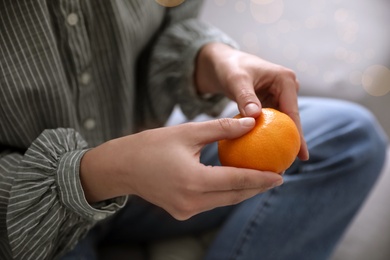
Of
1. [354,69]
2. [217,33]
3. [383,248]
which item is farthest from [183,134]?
[354,69]

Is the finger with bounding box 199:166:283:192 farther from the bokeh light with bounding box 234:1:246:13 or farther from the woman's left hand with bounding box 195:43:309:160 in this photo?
the bokeh light with bounding box 234:1:246:13

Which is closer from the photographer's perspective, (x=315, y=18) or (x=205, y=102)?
(x=205, y=102)

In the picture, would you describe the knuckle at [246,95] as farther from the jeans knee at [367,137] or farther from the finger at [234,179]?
the jeans knee at [367,137]

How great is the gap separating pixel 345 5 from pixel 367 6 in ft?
0.23

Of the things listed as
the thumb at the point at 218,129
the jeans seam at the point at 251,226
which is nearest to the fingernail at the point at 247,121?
the thumb at the point at 218,129

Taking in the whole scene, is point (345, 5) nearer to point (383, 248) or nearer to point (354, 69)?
point (354, 69)

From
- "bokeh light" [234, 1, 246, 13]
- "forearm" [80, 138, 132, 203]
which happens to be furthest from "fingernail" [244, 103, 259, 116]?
"bokeh light" [234, 1, 246, 13]

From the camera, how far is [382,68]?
1.21 meters

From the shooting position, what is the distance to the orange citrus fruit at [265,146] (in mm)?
456

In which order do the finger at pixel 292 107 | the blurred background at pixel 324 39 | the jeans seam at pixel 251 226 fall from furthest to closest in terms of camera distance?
the blurred background at pixel 324 39, the jeans seam at pixel 251 226, the finger at pixel 292 107

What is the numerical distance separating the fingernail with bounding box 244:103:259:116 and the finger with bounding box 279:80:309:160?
0.26 feet

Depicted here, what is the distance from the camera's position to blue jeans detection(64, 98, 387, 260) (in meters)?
0.67

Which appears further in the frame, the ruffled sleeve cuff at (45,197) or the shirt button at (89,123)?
the shirt button at (89,123)

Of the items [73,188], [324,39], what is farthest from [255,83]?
[324,39]
